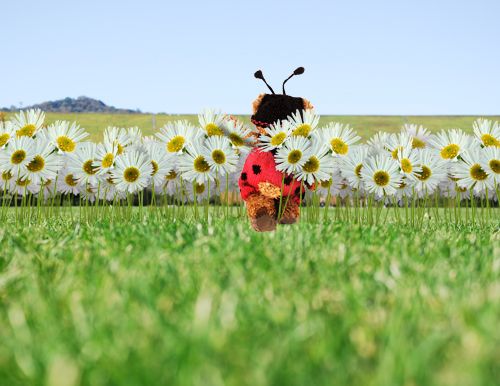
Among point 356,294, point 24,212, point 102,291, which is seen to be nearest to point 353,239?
point 356,294

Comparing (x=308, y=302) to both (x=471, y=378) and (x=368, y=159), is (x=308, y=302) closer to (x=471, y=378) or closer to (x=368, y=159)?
(x=471, y=378)

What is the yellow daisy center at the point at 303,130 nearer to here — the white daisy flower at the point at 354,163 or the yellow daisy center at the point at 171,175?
the white daisy flower at the point at 354,163

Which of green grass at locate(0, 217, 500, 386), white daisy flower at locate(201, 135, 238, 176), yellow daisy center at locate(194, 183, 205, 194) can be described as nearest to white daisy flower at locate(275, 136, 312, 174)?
white daisy flower at locate(201, 135, 238, 176)

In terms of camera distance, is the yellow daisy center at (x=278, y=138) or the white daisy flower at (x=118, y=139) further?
the white daisy flower at (x=118, y=139)

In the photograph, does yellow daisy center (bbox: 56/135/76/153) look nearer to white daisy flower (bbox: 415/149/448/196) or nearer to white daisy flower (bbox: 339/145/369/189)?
white daisy flower (bbox: 339/145/369/189)

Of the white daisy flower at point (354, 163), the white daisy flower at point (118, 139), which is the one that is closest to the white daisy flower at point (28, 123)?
the white daisy flower at point (118, 139)

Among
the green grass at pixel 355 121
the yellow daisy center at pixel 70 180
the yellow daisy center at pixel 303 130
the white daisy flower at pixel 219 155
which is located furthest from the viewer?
the green grass at pixel 355 121
